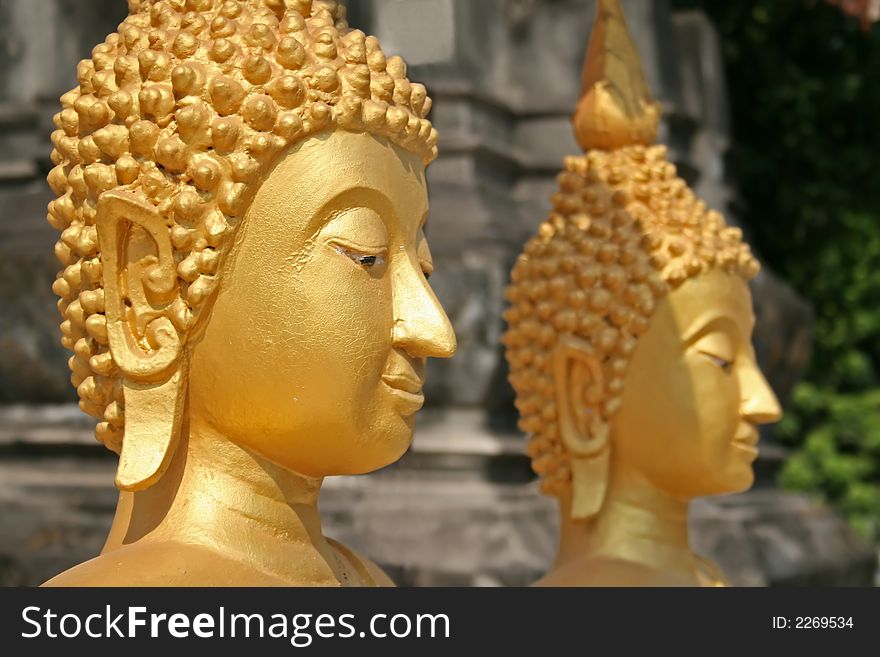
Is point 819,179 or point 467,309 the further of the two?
point 819,179

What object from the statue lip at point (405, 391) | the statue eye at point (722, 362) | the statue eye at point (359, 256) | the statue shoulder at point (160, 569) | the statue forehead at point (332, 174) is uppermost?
the statue forehead at point (332, 174)

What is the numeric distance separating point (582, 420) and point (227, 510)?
1.44m

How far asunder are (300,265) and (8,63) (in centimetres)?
382

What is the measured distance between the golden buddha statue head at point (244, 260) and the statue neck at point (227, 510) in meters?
0.04

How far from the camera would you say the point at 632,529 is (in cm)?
359

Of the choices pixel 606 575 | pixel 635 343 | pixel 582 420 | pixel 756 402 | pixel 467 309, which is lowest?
pixel 606 575

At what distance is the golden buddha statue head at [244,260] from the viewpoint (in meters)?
2.41

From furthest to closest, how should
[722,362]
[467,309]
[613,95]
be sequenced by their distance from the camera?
[467,309] < [613,95] < [722,362]

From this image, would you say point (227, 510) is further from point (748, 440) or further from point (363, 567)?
point (748, 440)

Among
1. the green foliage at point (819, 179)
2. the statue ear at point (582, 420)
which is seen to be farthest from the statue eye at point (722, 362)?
the green foliage at point (819, 179)

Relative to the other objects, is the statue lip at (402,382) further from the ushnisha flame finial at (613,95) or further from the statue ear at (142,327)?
the ushnisha flame finial at (613,95)

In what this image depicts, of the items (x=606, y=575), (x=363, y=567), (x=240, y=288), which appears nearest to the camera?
(x=240, y=288)

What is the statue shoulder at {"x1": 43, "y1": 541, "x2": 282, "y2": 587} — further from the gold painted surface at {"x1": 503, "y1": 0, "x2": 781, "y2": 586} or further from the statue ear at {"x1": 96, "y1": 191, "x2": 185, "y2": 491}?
the gold painted surface at {"x1": 503, "y1": 0, "x2": 781, "y2": 586}

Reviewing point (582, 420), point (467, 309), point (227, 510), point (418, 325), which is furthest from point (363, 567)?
point (467, 309)
